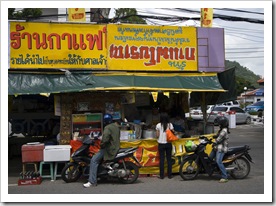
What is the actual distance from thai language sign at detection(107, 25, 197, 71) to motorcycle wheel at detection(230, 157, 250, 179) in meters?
2.88

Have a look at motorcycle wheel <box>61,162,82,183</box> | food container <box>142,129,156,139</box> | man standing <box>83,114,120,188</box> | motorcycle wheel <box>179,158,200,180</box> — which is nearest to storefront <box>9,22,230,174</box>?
food container <box>142,129,156,139</box>

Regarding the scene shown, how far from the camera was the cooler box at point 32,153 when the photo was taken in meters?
8.85

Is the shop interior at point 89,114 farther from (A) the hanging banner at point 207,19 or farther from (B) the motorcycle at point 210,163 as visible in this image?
(A) the hanging banner at point 207,19

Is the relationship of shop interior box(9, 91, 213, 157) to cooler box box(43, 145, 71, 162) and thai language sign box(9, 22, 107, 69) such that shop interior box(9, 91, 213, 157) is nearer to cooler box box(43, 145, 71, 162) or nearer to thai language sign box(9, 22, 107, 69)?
cooler box box(43, 145, 71, 162)

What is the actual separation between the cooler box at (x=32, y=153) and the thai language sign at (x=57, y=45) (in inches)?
82.3

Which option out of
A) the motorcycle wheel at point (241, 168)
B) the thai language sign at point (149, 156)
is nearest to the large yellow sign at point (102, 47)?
the thai language sign at point (149, 156)

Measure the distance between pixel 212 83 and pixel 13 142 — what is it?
8039mm

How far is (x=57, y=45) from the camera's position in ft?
31.1

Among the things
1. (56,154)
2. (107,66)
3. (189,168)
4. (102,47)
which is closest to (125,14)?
(102,47)

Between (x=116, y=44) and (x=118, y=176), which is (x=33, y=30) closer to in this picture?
(x=116, y=44)

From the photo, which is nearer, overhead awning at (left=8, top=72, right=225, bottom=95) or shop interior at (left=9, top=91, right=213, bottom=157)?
overhead awning at (left=8, top=72, right=225, bottom=95)

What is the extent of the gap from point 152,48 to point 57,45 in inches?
101

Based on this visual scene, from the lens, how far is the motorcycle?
28.6 ft

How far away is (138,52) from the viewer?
32.3ft
